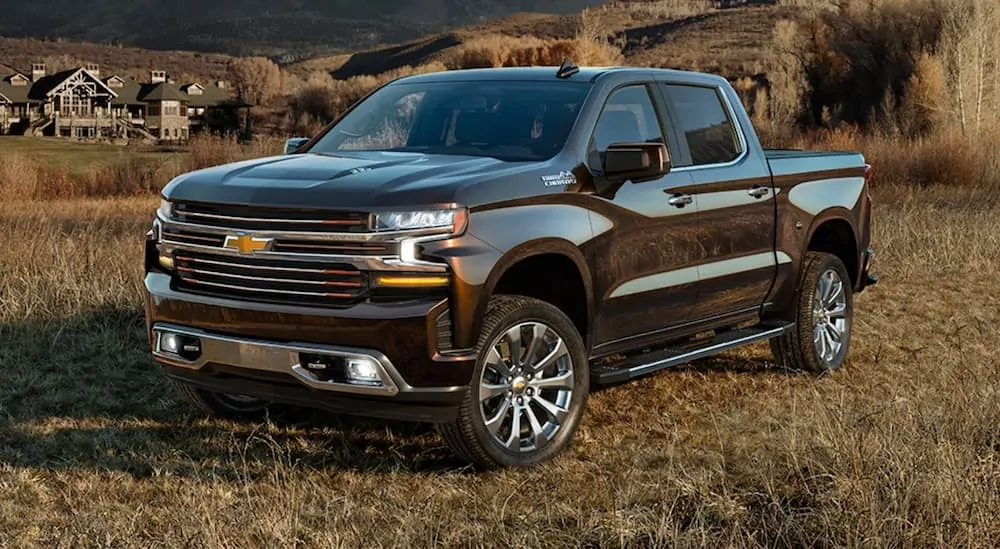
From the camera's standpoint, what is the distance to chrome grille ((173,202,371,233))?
17.6 ft

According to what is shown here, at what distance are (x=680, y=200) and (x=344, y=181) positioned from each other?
2.07 meters

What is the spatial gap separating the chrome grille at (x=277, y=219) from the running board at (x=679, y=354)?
1.62 m

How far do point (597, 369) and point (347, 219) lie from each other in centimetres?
171

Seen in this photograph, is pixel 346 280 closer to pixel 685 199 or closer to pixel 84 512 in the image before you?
pixel 84 512

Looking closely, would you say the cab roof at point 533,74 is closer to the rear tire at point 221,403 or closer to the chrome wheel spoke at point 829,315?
the chrome wheel spoke at point 829,315

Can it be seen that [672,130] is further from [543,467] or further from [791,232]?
[543,467]

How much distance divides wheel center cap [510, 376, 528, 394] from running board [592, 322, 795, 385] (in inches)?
20.9

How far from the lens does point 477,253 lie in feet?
17.9

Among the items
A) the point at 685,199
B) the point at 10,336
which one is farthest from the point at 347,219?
the point at 10,336

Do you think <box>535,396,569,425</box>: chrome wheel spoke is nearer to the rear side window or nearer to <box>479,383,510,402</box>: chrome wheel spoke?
<box>479,383,510,402</box>: chrome wheel spoke

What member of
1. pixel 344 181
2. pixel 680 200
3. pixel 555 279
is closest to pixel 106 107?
pixel 680 200

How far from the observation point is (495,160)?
20.2 feet

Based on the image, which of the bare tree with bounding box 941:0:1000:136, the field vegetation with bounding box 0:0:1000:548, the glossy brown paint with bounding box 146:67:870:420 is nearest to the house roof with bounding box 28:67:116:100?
the bare tree with bounding box 941:0:1000:136

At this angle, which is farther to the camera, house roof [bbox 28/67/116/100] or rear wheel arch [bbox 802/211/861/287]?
house roof [bbox 28/67/116/100]
